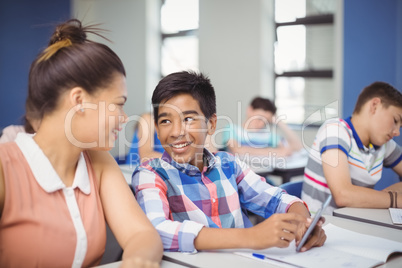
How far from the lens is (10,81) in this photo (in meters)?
4.72

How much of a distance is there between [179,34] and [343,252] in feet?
19.0

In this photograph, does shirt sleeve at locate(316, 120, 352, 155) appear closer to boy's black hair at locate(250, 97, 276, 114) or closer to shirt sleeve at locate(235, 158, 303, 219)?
shirt sleeve at locate(235, 158, 303, 219)

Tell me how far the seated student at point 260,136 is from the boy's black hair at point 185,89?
2.21 meters

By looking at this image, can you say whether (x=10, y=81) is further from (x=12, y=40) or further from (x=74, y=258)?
(x=74, y=258)

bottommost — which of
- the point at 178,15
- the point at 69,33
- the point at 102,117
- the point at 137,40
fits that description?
the point at 102,117

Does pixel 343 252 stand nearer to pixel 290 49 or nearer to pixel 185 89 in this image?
pixel 185 89

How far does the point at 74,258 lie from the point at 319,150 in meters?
1.44

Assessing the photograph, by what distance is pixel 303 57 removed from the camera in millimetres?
5301

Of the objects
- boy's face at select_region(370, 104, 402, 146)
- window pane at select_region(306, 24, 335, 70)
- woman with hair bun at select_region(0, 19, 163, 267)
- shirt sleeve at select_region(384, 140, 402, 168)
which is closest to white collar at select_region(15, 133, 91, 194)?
woman with hair bun at select_region(0, 19, 163, 267)

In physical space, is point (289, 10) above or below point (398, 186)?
above

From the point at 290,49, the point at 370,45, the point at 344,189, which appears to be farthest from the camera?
the point at 290,49

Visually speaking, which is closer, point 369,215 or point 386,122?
point 369,215

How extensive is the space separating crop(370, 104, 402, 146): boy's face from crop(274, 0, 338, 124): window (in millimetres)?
2737

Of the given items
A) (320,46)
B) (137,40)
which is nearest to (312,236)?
(320,46)
